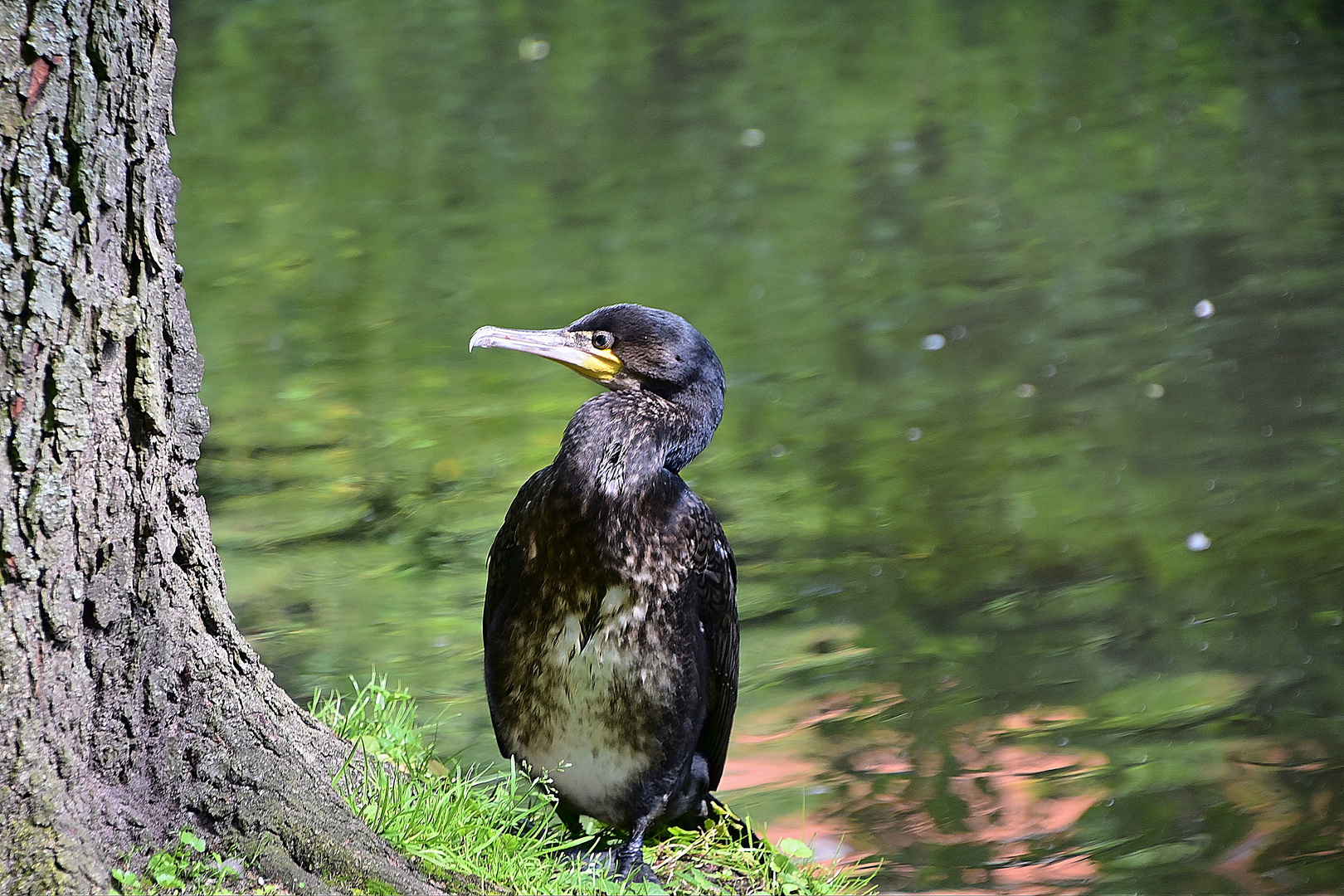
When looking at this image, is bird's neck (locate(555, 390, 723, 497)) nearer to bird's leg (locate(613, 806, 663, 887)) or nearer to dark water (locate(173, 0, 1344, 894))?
bird's leg (locate(613, 806, 663, 887))

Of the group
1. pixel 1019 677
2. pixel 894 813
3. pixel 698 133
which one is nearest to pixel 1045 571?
pixel 1019 677

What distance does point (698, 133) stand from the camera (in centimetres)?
933

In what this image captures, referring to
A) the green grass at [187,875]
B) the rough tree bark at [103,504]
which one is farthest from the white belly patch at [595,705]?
the green grass at [187,875]

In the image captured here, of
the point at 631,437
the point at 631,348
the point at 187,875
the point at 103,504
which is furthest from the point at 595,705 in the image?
the point at 103,504

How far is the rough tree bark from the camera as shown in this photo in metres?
1.85

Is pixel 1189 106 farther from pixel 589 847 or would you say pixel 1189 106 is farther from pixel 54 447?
pixel 54 447

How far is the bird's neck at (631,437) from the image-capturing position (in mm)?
2676

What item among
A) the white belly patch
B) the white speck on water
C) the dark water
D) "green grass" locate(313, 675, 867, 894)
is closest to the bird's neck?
the white belly patch

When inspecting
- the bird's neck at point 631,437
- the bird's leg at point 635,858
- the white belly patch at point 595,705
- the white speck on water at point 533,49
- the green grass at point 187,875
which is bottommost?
the bird's leg at point 635,858

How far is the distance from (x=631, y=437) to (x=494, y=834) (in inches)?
31.0

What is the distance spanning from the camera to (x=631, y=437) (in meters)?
2.73

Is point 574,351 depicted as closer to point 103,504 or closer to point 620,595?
point 620,595

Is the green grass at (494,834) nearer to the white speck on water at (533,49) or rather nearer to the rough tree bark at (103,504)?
the rough tree bark at (103,504)

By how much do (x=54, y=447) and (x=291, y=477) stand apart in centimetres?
358
